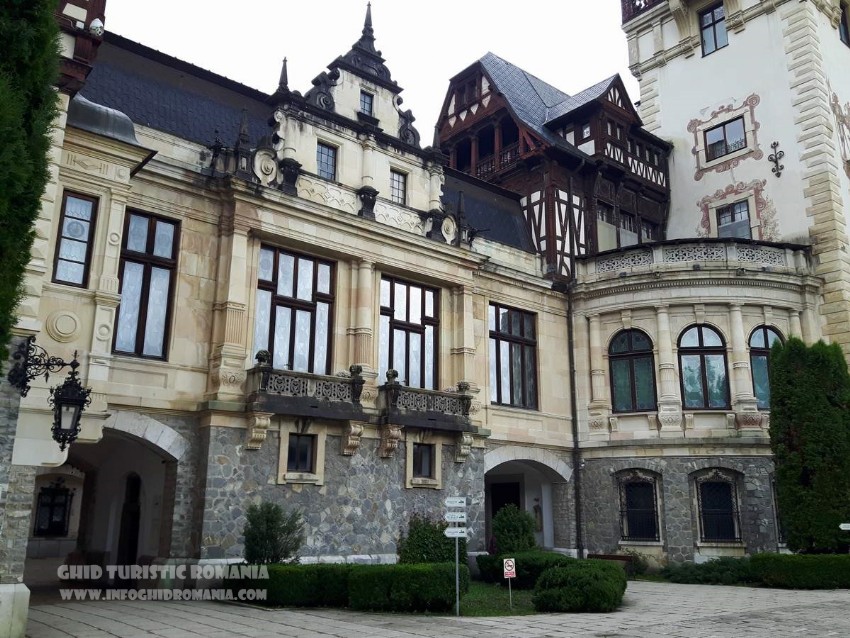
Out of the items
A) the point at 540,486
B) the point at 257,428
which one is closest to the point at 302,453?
the point at 257,428

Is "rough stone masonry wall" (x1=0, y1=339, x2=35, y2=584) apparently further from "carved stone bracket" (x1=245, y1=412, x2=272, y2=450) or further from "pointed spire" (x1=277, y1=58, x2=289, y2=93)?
"pointed spire" (x1=277, y1=58, x2=289, y2=93)

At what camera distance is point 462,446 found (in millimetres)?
22078

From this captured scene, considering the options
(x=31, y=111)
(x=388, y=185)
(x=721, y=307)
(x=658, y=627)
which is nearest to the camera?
(x=31, y=111)

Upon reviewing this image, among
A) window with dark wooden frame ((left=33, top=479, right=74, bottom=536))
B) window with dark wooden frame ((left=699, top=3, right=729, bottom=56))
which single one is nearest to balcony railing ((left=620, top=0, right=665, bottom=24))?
window with dark wooden frame ((left=699, top=3, right=729, bottom=56))

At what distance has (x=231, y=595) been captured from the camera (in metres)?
16.0

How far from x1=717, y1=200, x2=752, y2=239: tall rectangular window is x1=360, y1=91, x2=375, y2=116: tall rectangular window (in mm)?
15657

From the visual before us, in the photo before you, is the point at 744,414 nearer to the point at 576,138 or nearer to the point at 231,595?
the point at 576,138

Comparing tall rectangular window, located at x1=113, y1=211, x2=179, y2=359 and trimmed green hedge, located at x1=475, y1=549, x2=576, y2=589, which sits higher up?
tall rectangular window, located at x1=113, y1=211, x2=179, y2=359

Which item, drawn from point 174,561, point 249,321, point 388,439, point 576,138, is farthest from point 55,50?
point 576,138

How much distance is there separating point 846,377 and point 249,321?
16421mm

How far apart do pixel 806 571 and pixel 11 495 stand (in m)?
18.1

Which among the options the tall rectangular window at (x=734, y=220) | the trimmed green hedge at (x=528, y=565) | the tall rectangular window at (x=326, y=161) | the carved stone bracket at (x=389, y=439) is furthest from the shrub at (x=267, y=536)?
the tall rectangular window at (x=734, y=220)

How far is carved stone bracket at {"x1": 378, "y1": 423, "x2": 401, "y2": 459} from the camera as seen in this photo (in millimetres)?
20312

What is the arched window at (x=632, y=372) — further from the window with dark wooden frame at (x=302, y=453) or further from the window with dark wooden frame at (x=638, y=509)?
the window with dark wooden frame at (x=302, y=453)
